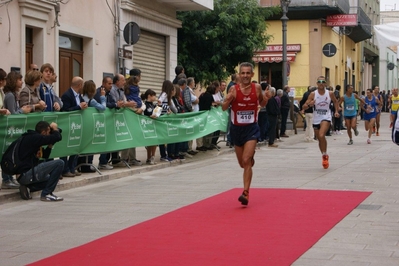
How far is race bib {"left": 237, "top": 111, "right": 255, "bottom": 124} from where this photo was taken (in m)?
11.1

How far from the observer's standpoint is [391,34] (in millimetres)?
13602

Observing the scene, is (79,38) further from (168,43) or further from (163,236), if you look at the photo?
(163,236)

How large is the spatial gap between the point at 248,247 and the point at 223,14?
2284 cm

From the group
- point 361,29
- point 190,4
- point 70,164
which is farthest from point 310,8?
point 70,164

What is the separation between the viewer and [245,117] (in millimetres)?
11070

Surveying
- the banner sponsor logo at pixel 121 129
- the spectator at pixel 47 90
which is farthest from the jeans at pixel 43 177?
the banner sponsor logo at pixel 121 129

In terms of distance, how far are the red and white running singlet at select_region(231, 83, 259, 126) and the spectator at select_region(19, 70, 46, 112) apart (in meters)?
3.39

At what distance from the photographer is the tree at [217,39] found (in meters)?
29.9

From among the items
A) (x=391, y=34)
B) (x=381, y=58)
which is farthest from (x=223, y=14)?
(x=381, y=58)

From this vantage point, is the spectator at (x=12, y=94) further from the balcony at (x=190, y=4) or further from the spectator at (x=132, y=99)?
the balcony at (x=190, y=4)

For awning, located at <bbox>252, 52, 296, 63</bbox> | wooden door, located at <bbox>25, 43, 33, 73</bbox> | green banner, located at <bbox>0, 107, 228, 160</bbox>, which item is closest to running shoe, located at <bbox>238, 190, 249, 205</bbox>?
green banner, located at <bbox>0, 107, 228, 160</bbox>

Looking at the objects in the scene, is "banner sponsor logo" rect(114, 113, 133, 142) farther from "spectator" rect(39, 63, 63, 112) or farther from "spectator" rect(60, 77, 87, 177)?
"spectator" rect(39, 63, 63, 112)

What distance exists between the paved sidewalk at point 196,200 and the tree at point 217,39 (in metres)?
10.3

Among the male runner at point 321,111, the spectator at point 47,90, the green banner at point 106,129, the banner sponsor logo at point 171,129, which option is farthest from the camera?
the banner sponsor logo at point 171,129
